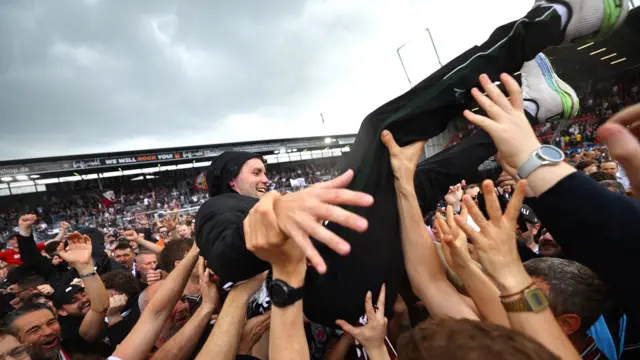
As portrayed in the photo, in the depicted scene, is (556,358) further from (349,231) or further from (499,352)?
(349,231)

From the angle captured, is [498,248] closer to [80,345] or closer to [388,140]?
[388,140]

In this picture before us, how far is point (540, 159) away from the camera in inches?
47.6

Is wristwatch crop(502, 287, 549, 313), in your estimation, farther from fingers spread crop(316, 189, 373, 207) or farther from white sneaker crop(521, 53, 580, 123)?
white sneaker crop(521, 53, 580, 123)

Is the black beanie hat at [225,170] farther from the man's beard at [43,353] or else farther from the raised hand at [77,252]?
Answer: the man's beard at [43,353]

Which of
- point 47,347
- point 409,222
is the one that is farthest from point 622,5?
point 47,347

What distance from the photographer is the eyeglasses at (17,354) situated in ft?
6.45

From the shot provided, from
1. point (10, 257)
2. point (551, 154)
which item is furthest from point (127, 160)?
point (551, 154)

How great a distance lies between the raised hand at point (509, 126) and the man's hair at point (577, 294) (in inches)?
27.9

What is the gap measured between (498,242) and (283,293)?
2.49 feet

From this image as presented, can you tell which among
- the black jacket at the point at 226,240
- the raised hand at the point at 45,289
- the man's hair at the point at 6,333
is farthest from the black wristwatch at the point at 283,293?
the raised hand at the point at 45,289

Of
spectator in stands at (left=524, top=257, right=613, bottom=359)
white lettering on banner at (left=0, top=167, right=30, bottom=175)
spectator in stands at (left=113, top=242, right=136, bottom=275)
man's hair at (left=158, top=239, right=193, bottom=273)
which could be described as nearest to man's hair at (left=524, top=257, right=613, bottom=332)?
spectator in stands at (left=524, top=257, right=613, bottom=359)

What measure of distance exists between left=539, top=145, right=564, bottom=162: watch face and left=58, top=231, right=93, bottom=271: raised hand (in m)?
2.95

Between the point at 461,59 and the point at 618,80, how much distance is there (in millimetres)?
28636

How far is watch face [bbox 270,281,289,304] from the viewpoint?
3.85 ft
